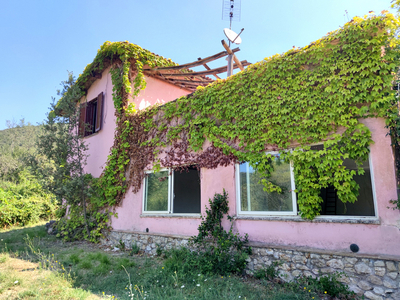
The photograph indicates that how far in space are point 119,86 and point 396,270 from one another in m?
9.23

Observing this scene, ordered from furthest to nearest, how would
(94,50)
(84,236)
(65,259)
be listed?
(94,50), (84,236), (65,259)

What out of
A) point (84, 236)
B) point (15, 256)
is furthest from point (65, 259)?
point (84, 236)

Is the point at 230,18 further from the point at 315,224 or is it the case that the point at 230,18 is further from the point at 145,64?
the point at 315,224

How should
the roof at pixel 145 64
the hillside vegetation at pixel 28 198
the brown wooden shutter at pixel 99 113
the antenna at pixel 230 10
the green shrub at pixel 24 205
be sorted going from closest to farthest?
the antenna at pixel 230 10, the hillside vegetation at pixel 28 198, the roof at pixel 145 64, the brown wooden shutter at pixel 99 113, the green shrub at pixel 24 205

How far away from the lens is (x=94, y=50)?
1009cm

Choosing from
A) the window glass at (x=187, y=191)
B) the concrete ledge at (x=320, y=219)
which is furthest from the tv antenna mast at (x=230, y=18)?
the concrete ledge at (x=320, y=219)

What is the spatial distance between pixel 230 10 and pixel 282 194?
20.0 feet

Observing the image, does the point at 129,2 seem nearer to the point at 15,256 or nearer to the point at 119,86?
the point at 119,86

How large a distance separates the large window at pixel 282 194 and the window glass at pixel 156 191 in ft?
8.62

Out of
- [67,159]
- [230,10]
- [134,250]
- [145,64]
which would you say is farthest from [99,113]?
[230,10]

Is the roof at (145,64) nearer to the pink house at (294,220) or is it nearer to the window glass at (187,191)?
the pink house at (294,220)

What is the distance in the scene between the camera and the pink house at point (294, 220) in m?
3.84

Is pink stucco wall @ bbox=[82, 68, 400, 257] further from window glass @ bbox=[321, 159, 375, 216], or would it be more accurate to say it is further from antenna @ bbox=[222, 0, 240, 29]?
antenna @ bbox=[222, 0, 240, 29]

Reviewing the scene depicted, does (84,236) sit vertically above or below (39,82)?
below
